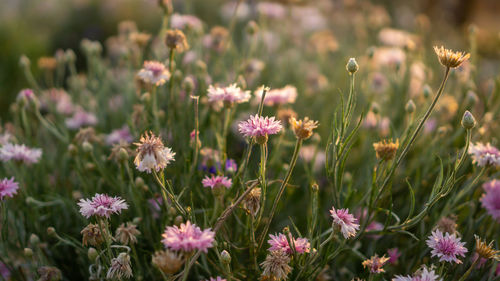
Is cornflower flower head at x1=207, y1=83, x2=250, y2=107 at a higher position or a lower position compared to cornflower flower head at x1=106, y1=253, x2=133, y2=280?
higher

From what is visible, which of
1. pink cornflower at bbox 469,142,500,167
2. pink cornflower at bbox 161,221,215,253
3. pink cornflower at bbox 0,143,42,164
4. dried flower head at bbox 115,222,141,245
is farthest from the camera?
pink cornflower at bbox 0,143,42,164

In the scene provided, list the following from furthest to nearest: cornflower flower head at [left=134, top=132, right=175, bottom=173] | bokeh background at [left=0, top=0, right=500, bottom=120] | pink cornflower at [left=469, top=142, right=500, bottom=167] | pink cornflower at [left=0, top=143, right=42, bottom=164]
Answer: bokeh background at [left=0, top=0, right=500, bottom=120], pink cornflower at [left=0, top=143, right=42, bottom=164], pink cornflower at [left=469, top=142, right=500, bottom=167], cornflower flower head at [left=134, top=132, right=175, bottom=173]

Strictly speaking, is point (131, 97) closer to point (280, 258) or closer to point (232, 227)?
point (232, 227)

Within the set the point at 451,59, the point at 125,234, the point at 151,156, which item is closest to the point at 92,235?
the point at 125,234

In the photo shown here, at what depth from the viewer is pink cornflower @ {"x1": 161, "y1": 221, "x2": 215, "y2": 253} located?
87cm

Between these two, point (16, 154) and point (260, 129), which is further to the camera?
point (16, 154)

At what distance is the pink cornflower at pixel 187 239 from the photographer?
87 cm

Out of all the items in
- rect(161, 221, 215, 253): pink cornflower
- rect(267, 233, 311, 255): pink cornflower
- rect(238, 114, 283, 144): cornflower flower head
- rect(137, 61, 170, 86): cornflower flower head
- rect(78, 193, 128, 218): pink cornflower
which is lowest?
rect(267, 233, 311, 255): pink cornflower

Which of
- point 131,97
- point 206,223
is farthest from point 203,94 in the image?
point 206,223

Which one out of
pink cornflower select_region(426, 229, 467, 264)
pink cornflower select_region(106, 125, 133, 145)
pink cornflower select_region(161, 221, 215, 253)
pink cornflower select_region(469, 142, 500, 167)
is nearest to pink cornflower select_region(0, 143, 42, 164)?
pink cornflower select_region(106, 125, 133, 145)

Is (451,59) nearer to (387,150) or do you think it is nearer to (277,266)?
(387,150)

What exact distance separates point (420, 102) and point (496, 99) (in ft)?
1.17

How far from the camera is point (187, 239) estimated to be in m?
0.88

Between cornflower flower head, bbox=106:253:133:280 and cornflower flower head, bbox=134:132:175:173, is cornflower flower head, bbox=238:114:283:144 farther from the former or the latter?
cornflower flower head, bbox=106:253:133:280
